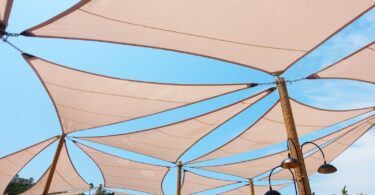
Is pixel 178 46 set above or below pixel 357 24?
below

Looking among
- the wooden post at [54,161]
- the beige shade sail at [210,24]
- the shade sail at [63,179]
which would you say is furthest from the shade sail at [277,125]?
the shade sail at [63,179]

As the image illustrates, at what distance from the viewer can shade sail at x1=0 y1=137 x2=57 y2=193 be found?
8745 millimetres

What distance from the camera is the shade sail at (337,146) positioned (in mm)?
8484

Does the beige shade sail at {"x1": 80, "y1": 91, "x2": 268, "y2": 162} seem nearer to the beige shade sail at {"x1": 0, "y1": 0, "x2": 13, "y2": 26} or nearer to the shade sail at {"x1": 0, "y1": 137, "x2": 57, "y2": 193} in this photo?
the shade sail at {"x1": 0, "y1": 137, "x2": 57, "y2": 193}

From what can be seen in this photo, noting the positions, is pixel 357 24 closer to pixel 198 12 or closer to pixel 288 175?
pixel 198 12

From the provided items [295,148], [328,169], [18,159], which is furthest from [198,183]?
[295,148]

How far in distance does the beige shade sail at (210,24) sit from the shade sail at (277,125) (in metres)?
2.61

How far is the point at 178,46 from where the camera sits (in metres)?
4.49

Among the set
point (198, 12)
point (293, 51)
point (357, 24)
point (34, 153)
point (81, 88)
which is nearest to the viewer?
point (198, 12)

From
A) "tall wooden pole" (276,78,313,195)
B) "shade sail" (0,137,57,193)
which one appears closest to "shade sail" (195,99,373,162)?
"tall wooden pole" (276,78,313,195)

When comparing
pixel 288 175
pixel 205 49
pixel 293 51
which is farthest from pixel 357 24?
pixel 288 175

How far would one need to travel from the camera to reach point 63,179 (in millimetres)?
12078

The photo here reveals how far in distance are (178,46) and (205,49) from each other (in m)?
0.43

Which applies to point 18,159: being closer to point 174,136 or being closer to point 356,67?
point 174,136
